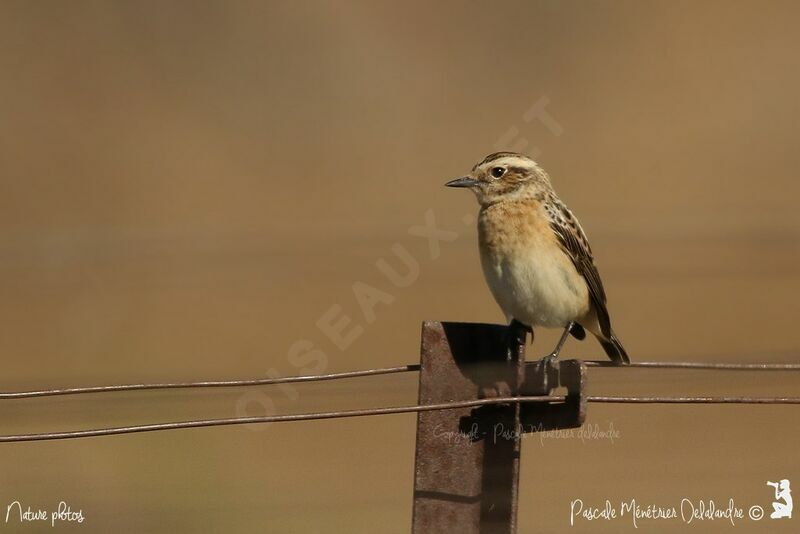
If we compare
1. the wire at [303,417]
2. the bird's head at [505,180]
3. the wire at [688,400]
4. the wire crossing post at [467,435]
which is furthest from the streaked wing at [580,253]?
the wire crossing post at [467,435]

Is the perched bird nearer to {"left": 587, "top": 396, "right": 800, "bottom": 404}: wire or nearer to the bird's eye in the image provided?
the bird's eye

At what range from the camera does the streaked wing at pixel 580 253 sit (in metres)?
7.92

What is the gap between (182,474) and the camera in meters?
10.7

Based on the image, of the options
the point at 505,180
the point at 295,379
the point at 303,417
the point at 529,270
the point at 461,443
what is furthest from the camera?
the point at 505,180

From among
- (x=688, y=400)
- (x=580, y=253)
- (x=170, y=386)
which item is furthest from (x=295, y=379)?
(x=580, y=253)

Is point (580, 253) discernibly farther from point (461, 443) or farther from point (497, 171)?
point (461, 443)

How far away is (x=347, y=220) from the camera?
18.2m

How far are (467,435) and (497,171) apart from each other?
121 inches

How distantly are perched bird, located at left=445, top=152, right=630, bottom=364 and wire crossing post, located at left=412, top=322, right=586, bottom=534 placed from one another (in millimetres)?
2123

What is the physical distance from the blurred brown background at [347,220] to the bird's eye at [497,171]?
55.6 inches

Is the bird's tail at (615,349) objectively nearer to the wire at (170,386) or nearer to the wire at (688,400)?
the wire at (688,400)

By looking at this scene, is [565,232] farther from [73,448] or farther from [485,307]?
[485,307]

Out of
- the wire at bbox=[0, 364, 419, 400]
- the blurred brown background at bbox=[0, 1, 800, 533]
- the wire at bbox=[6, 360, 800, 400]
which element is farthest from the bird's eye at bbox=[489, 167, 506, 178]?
the wire at bbox=[0, 364, 419, 400]

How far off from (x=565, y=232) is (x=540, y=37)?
50.2 ft
